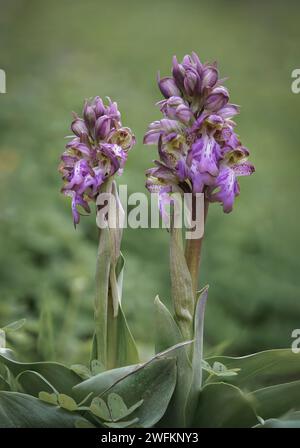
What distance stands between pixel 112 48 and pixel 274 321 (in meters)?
2.89

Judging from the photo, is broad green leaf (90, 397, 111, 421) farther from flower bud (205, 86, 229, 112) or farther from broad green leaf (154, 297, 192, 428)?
flower bud (205, 86, 229, 112)

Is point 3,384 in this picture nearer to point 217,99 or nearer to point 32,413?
point 32,413

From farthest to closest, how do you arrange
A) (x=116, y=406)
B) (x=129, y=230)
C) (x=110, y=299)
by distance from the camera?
(x=129, y=230)
(x=110, y=299)
(x=116, y=406)

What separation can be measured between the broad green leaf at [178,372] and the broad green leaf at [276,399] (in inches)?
4.0

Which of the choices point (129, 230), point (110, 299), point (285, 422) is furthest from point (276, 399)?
point (129, 230)

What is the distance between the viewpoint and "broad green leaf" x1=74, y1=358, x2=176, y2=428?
0.98 metres

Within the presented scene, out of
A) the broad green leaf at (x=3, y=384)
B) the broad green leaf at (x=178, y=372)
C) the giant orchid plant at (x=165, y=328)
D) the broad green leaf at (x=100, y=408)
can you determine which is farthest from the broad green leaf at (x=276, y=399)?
the broad green leaf at (x=3, y=384)

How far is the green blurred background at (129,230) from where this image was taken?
2031mm

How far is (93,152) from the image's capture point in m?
1.04

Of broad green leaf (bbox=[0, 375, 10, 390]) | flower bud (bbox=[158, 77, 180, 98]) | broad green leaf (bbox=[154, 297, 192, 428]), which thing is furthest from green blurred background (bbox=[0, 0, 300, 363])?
flower bud (bbox=[158, 77, 180, 98])

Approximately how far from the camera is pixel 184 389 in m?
1.01

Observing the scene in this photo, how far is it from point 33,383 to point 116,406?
0.14m

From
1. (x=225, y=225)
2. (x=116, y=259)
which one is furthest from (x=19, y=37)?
(x=116, y=259)

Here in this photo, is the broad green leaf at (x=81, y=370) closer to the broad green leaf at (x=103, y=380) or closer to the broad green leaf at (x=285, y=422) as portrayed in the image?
the broad green leaf at (x=103, y=380)
